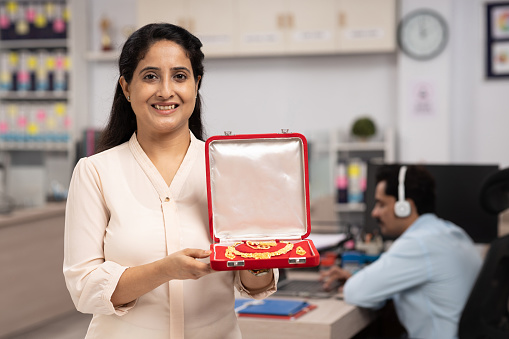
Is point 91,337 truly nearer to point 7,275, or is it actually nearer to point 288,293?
point 288,293

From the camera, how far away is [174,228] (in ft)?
4.42

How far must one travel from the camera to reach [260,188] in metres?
1.48

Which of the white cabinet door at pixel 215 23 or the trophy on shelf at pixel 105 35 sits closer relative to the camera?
the white cabinet door at pixel 215 23

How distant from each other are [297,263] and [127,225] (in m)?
0.34

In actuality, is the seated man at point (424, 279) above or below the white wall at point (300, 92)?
below

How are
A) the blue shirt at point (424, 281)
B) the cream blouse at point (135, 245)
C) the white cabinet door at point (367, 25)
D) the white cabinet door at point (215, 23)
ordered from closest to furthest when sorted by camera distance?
the cream blouse at point (135, 245)
the blue shirt at point (424, 281)
the white cabinet door at point (367, 25)
the white cabinet door at point (215, 23)

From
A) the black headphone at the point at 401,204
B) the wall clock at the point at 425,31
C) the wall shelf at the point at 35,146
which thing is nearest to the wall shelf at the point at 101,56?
the wall shelf at the point at 35,146

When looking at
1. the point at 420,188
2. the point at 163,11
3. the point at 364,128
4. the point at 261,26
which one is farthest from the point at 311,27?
the point at 420,188

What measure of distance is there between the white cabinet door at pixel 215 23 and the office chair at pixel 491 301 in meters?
3.70

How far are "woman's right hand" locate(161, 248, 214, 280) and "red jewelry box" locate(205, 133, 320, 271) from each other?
201 mm

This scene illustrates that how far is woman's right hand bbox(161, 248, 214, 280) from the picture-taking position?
1204mm

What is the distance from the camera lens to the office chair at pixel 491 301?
6.97 ft

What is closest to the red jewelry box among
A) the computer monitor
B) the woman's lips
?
the woman's lips

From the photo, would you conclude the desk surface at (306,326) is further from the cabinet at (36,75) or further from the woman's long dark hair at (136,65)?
the cabinet at (36,75)
